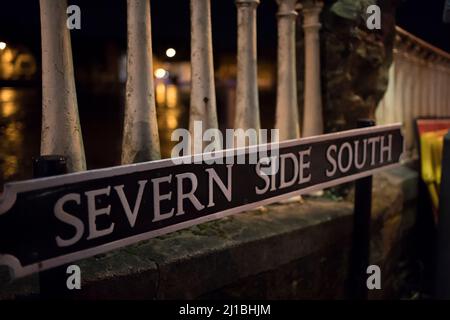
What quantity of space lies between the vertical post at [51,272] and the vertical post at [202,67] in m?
1.15

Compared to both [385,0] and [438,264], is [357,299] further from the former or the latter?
[385,0]

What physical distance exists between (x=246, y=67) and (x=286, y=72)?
374 mm

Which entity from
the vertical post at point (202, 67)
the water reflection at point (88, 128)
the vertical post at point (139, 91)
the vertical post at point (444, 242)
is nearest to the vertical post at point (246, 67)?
the vertical post at point (202, 67)

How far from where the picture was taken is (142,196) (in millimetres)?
1576

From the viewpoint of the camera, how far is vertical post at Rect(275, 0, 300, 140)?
289cm

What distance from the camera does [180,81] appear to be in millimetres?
21797

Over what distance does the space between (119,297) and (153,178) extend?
2.02 ft

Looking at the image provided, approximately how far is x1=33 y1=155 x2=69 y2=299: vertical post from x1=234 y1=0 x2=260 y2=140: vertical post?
4.92 ft

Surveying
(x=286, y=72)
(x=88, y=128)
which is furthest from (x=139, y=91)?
(x=88, y=128)

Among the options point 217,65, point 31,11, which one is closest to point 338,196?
point 31,11

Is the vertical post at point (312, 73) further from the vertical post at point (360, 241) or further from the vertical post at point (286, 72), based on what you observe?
the vertical post at point (360, 241)

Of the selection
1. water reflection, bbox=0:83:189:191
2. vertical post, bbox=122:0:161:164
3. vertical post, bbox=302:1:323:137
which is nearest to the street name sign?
vertical post, bbox=122:0:161:164

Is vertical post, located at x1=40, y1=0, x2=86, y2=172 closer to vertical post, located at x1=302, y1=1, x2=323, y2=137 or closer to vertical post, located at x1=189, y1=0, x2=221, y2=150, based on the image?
vertical post, located at x1=189, y1=0, x2=221, y2=150

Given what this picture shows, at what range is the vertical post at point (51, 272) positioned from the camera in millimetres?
1363
